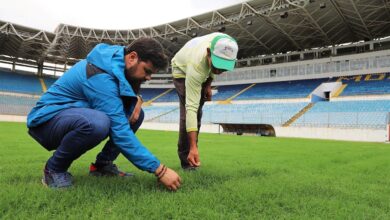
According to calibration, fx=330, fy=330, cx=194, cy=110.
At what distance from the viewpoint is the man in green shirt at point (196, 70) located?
2.90 m

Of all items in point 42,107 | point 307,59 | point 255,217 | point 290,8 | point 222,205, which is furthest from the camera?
point 307,59

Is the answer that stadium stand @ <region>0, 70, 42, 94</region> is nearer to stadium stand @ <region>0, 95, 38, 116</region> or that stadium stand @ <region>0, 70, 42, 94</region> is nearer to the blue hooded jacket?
stadium stand @ <region>0, 95, 38, 116</region>

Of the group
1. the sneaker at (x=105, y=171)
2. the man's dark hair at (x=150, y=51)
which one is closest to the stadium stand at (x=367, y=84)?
the sneaker at (x=105, y=171)

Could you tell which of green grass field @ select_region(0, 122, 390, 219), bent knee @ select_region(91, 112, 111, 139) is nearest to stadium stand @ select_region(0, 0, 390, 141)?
green grass field @ select_region(0, 122, 390, 219)

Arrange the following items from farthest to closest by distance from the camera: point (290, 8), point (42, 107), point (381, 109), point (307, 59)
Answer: point (307, 59) → point (290, 8) → point (381, 109) → point (42, 107)

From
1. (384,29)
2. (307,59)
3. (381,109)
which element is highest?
(384,29)

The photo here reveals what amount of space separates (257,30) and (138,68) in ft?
95.0

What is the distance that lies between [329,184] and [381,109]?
2056 cm

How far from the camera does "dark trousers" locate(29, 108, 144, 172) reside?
2156 millimetres

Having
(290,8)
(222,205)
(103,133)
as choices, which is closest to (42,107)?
(103,133)

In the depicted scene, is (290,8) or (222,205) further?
(290,8)

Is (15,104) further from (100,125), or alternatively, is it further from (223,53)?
(100,125)

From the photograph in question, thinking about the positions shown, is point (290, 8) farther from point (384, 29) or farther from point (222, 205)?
point (222, 205)

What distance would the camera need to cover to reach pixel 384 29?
28250mm
